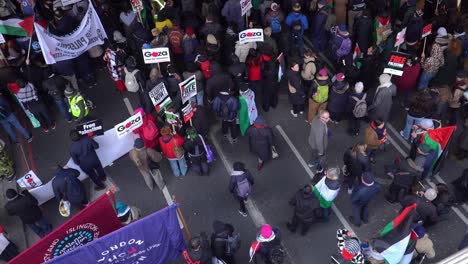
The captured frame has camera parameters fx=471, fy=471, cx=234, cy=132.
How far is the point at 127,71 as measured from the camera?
11.3m

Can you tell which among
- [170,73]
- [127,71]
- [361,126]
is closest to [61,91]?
[127,71]

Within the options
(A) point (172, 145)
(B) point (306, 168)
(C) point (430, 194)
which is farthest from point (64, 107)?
(C) point (430, 194)

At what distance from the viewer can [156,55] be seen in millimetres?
10516

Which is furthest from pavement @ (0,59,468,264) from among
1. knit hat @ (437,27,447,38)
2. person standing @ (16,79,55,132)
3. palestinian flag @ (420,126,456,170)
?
knit hat @ (437,27,447,38)

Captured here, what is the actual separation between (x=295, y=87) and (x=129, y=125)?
3980 mm

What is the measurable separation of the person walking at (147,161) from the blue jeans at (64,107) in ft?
9.48

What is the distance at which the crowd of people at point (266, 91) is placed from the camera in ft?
29.5

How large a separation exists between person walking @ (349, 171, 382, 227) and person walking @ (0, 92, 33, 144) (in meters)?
8.01

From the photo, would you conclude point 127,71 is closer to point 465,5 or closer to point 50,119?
point 50,119

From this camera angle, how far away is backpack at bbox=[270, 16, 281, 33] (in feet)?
40.1

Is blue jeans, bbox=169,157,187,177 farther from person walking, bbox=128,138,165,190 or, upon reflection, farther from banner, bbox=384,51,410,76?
banner, bbox=384,51,410,76

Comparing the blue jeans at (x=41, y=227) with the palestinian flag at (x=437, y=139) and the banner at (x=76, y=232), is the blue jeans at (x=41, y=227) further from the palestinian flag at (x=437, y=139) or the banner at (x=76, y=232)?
the palestinian flag at (x=437, y=139)

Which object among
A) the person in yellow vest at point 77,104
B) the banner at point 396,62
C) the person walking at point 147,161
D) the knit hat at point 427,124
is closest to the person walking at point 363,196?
the knit hat at point 427,124

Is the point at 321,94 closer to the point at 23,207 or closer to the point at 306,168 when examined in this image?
the point at 306,168
